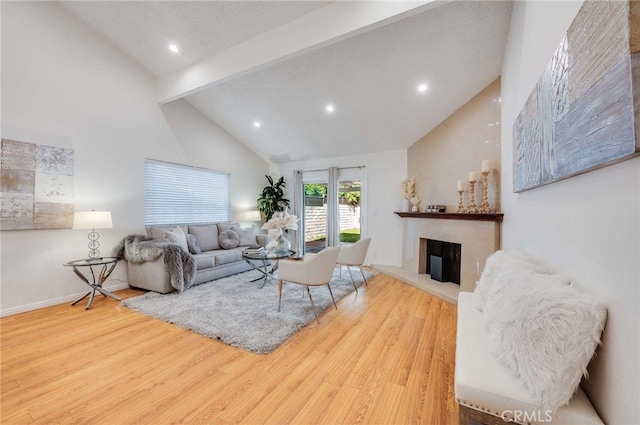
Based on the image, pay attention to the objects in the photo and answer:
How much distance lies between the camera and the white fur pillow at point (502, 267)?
1.60m

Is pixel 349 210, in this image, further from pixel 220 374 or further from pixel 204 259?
pixel 220 374

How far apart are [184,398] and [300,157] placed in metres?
5.39

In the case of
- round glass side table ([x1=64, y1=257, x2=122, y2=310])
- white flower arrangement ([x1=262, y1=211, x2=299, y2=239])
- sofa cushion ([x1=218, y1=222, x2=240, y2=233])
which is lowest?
round glass side table ([x1=64, y1=257, x2=122, y2=310])

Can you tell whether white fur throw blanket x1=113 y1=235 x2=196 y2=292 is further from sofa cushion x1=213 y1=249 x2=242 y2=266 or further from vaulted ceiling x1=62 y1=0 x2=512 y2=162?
vaulted ceiling x1=62 y1=0 x2=512 y2=162

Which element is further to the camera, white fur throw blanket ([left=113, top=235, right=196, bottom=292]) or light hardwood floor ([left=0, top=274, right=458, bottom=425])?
white fur throw blanket ([left=113, top=235, right=196, bottom=292])

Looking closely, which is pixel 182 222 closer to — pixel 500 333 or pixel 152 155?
pixel 152 155

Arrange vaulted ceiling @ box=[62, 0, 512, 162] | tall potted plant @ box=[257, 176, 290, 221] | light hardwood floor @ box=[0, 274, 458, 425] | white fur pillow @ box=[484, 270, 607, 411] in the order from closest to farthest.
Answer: white fur pillow @ box=[484, 270, 607, 411] < light hardwood floor @ box=[0, 274, 458, 425] < vaulted ceiling @ box=[62, 0, 512, 162] < tall potted plant @ box=[257, 176, 290, 221]

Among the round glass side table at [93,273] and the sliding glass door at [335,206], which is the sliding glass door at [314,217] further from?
the round glass side table at [93,273]

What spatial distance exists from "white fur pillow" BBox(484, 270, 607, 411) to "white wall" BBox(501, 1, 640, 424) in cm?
7

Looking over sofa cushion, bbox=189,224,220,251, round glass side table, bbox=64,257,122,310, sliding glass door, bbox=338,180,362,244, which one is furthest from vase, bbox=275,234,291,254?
round glass side table, bbox=64,257,122,310

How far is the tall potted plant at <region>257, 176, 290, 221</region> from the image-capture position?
6.53 m

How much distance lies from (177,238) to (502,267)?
13.8ft

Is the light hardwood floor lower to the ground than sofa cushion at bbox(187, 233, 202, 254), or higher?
lower

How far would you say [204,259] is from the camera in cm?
411
